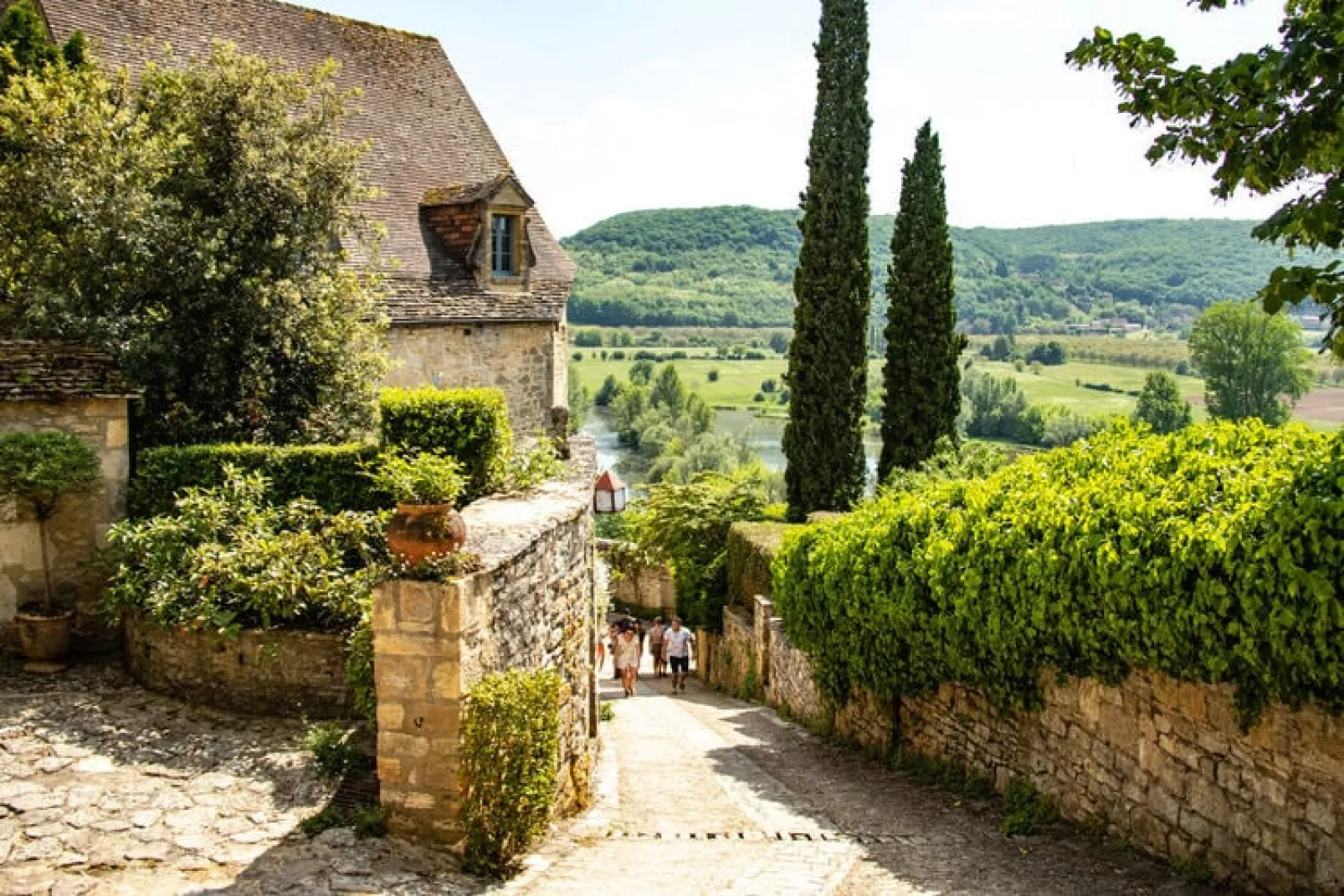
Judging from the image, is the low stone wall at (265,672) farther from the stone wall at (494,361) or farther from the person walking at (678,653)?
the person walking at (678,653)

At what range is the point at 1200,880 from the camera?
7.45 m

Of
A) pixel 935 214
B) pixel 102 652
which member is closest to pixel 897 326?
pixel 935 214

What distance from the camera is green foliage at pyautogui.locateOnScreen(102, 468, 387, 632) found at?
419 inches

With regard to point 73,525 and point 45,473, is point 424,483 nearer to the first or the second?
point 45,473

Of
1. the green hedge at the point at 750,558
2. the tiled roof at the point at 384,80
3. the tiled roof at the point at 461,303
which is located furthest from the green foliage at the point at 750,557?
the tiled roof at the point at 384,80

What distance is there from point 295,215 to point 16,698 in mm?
7448

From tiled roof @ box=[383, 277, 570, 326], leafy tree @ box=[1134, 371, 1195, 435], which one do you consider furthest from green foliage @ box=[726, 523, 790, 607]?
leafy tree @ box=[1134, 371, 1195, 435]

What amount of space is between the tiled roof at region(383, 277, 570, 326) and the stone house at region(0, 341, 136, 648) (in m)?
6.78

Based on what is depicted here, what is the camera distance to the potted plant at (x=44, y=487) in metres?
11.6

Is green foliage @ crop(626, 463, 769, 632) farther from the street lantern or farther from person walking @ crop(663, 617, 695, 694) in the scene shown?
the street lantern

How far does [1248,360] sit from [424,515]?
138ft

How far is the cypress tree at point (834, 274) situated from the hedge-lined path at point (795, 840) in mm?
12812

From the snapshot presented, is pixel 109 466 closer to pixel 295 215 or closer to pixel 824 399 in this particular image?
pixel 295 215

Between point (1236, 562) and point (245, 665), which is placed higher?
point (1236, 562)
